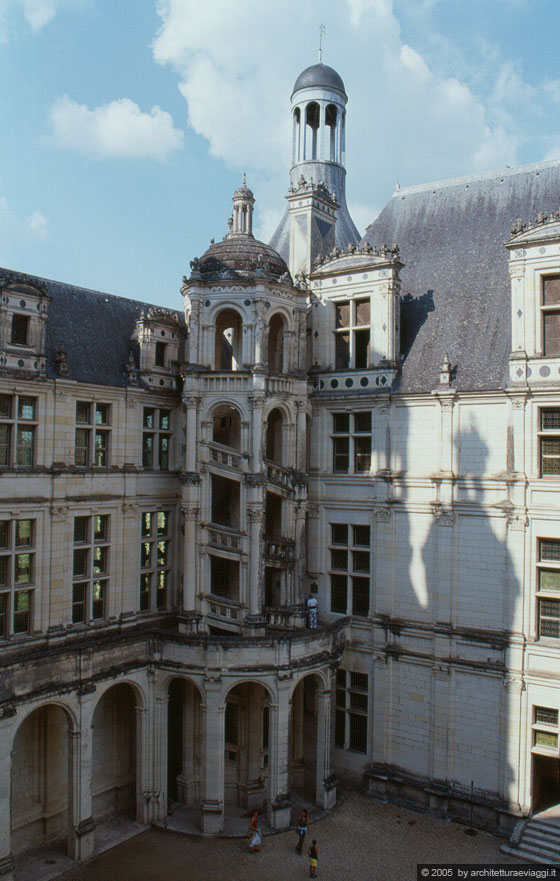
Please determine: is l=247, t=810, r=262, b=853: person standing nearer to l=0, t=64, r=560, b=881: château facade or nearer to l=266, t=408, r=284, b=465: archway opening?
l=0, t=64, r=560, b=881: château facade

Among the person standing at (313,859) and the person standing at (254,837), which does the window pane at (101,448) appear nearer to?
the person standing at (254,837)

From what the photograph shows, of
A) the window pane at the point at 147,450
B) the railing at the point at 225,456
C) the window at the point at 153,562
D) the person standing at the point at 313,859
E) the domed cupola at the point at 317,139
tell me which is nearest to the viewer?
the person standing at the point at 313,859

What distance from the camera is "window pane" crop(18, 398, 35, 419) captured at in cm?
2208

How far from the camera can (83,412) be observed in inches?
954

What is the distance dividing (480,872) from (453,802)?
3198mm

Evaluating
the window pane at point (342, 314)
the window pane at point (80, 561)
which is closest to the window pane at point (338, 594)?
the window pane at point (80, 561)

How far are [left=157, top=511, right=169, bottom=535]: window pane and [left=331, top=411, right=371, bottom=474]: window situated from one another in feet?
21.4

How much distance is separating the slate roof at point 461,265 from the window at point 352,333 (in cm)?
149

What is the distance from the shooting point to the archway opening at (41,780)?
21.6 meters

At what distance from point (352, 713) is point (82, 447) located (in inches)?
532

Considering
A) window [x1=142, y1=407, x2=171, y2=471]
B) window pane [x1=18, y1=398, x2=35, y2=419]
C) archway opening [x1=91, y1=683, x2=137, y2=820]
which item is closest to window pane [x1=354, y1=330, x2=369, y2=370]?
window [x1=142, y1=407, x2=171, y2=471]

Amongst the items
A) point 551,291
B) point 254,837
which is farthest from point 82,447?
point 551,291

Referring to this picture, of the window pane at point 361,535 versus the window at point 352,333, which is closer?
the window pane at point 361,535

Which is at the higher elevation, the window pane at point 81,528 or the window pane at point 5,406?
the window pane at point 5,406
